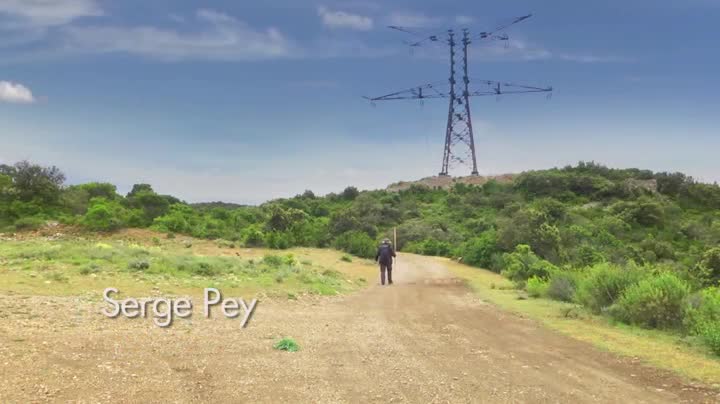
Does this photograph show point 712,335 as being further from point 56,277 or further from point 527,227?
point 527,227

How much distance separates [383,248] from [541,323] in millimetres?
8927

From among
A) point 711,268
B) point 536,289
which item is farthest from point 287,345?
point 711,268

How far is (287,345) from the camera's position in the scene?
9.46 meters

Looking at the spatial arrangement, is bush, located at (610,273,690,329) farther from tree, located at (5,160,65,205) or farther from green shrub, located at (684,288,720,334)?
tree, located at (5,160,65,205)

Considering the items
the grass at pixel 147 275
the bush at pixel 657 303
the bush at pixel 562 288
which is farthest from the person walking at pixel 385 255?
the bush at pixel 657 303

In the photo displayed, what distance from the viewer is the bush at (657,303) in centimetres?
1245

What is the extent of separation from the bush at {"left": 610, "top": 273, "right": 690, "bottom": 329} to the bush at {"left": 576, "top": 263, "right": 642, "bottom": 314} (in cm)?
143

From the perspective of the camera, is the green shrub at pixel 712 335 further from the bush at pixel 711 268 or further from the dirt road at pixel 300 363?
the bush at pixel 711 268

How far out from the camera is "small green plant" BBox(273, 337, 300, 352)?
938 cm

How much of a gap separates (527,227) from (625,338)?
21045 mm

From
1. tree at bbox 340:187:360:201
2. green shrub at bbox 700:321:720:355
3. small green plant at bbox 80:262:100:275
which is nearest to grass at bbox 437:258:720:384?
green shrub at bbox 700:321:720:355

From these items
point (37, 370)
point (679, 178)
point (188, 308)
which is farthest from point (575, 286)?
point (679, 178)

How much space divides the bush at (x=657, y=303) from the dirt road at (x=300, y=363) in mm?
2007

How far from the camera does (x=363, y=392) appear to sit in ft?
23.9
